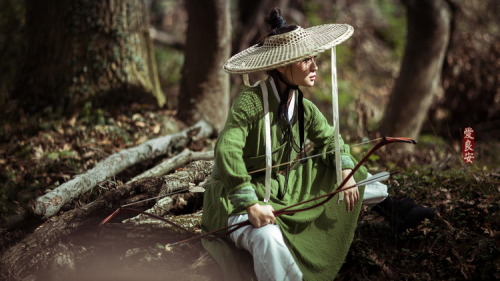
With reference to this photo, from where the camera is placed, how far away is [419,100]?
26.5 feet

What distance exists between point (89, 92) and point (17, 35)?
3.56 meters

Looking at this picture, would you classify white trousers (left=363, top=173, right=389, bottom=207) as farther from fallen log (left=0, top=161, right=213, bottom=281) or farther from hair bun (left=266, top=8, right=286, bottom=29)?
fallen log (left=0, top=161, right=213, bottom=281)

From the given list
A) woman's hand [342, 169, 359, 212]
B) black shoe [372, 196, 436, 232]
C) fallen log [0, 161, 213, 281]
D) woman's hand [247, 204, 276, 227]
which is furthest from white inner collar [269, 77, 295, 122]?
fallen log [0, 161, 213, 281]

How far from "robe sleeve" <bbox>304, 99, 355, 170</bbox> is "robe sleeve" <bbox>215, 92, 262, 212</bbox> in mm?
475

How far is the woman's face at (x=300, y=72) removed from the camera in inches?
134

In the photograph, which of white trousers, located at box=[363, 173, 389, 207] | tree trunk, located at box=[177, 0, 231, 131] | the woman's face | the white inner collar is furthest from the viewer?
tree trunk, located at box=[177, 0, 231, 131]

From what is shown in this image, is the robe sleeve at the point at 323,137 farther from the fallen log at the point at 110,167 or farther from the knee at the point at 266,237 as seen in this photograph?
the fallen log at the point at 110,167

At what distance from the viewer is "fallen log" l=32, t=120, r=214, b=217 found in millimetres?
4102

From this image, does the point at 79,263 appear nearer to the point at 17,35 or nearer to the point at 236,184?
the point at 236,184

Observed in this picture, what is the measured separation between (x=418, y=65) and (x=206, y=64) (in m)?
3.35

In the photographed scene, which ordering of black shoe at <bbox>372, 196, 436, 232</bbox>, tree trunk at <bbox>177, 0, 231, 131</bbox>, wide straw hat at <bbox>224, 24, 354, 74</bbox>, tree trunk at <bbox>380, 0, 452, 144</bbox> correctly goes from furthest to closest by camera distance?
tree trunk at <bbox>380, 0, 452, 144</bbox> < tree trunk at <bbox>177, 0, 231, 131</bbox> < black shoe at <bbox>372, 196, 436, 232</bbox> < wide straw hat at <bbox>224, 24, 354, 74</bbox>

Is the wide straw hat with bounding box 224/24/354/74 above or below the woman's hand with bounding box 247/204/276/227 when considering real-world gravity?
above

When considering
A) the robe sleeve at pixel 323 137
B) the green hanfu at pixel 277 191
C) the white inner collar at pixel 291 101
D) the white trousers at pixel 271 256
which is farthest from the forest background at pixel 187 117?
the white inner collar at pixel 291 101

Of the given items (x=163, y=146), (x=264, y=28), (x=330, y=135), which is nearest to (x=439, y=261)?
(x=330, y=135)
